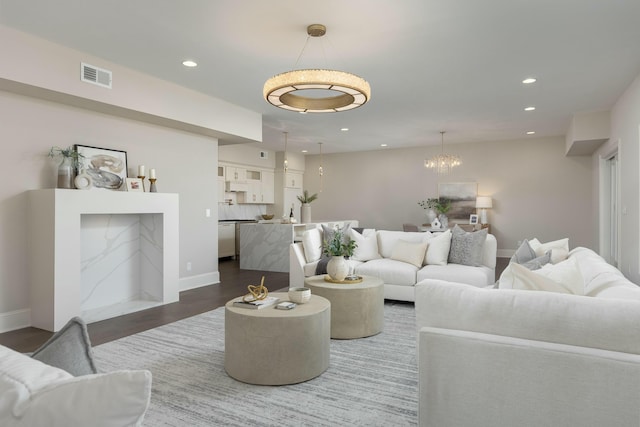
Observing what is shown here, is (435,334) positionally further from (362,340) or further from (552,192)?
(552,192)

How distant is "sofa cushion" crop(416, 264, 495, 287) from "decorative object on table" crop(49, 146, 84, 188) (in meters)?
3.97

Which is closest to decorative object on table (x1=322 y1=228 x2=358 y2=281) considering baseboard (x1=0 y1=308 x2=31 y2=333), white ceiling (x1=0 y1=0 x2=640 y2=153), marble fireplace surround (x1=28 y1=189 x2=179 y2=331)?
white ceiling (x1=0 y1=0 x2=640 y2=153)

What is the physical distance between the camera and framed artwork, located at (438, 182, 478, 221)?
9.69 m

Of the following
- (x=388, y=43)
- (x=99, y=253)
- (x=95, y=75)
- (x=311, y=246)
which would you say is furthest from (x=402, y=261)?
(x=95, y=75)

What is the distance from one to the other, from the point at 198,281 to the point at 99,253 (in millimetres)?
1653

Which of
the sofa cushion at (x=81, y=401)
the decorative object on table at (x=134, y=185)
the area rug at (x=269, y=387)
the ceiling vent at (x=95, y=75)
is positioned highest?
the ceiling vent at (x=95, y=75)

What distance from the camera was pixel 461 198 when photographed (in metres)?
9.79

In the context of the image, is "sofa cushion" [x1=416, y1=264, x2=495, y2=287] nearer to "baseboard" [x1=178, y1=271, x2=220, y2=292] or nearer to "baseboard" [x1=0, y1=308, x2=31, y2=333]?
"baseboard" [x1=178, y1=271, x2=220, y2=292]

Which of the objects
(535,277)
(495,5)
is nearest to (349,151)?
(495,5)

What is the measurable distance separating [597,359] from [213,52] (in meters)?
3.98

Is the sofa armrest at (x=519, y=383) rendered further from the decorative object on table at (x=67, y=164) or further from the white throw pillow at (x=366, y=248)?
the decorative object on table at (x=67, y=164)

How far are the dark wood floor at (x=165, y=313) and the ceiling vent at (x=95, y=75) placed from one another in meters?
2.51

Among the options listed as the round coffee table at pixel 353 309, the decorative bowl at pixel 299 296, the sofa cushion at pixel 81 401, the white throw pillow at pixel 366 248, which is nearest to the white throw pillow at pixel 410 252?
the white throw pillow at pixel 366 248

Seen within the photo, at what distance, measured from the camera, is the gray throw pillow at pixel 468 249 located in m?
4.94
